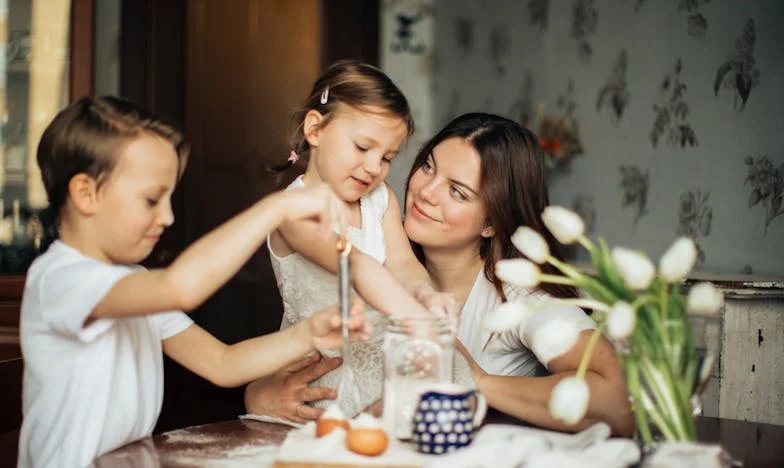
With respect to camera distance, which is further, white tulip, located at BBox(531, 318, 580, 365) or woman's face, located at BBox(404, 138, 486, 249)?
woman's face, located at BBox(404, 138, 486, 249)

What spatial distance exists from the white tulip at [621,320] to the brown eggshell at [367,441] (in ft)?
1.12

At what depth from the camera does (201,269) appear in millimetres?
1231

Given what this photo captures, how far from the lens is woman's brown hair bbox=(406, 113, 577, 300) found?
2047 mm

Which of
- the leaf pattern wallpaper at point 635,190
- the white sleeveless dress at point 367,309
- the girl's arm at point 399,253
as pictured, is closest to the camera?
the white sleeveless dress at point 367,309

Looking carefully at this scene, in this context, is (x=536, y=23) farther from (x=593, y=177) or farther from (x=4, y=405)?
(x=4, y=405)

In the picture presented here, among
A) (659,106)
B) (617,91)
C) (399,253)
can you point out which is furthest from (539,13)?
(399,253)

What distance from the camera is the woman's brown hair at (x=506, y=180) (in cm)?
205

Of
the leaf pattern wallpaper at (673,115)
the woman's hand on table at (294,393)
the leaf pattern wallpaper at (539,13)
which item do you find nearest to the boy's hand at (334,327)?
the woman's hand on table at (294,393)

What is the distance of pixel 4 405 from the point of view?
1.50 m

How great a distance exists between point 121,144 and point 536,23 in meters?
3.00

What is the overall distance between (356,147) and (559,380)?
Result: 2.02 feet

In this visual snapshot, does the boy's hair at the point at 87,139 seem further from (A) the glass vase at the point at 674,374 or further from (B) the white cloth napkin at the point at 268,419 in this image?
(A) the glass vase at the point at 674,374

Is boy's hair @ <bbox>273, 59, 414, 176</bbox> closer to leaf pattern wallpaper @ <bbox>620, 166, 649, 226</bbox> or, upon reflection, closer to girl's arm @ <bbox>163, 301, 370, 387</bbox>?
girl's arm @ <bbox>163, 301, 370, 387</bbox>

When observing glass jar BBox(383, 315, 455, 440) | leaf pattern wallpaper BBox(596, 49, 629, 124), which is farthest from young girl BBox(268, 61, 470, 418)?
leaf pattern wallpaper BBox(596, 49, 629, 124)
